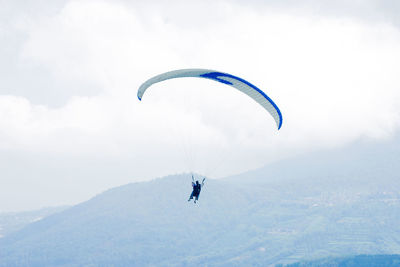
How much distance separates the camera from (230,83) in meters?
33.1

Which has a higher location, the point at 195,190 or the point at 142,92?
the point at 142,92

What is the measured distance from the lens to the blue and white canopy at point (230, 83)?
3147 centimetres

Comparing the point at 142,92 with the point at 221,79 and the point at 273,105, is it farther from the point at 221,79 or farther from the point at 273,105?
the point at 273,105

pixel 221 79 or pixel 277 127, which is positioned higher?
pixel 221 79

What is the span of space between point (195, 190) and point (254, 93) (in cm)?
757

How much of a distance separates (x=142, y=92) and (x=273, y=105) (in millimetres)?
8921

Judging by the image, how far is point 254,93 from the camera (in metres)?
32.1

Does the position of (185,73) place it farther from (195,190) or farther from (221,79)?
(195,190)

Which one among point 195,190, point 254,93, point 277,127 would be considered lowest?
point 195,190

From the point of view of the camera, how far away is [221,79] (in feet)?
109

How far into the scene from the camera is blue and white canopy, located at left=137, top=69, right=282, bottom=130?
31.5 metres

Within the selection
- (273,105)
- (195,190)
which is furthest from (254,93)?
(195,190)

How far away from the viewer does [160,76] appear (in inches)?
1249

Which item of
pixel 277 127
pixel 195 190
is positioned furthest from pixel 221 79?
pixel 195 190
